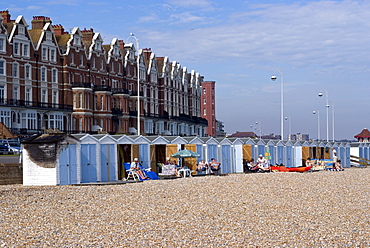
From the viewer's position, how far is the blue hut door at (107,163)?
97.2 feet

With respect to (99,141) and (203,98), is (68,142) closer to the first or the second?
(99,141)

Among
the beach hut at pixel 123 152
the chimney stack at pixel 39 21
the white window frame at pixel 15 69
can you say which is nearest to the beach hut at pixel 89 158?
the beach hut at pixel 123 152

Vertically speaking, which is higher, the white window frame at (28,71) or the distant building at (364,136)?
the white window frame at (28,71)

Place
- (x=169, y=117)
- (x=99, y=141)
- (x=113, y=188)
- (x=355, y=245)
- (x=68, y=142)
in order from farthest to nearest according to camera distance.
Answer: (x=169, y=117), (x=99, y=141), (x=68, y=142), (x=113, y=188), (x=355, y=245)

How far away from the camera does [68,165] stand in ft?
89.5

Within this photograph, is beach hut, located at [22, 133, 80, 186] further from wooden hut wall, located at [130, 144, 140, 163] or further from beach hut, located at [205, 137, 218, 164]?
beach hut, located at [205, 137, 218, 164]

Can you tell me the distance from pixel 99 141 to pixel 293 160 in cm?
2145

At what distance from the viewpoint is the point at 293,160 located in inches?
1843

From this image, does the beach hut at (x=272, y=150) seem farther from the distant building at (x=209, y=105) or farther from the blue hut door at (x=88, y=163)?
the distant building at (x=209, y=105)

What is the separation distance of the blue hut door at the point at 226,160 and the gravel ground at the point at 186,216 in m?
10.9

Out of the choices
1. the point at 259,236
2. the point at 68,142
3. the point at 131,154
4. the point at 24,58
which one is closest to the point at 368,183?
the point at 131,154

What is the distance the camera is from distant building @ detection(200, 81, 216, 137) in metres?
114

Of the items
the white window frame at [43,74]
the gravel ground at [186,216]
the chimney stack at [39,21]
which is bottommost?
the gravel ground at [186,216]

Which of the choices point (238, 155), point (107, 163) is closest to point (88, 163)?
point (107, 163)
